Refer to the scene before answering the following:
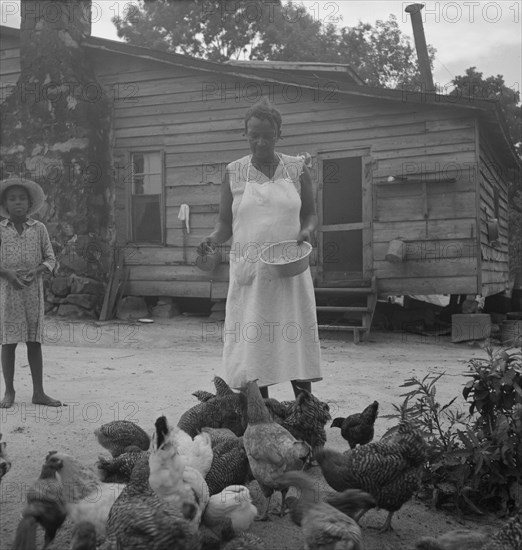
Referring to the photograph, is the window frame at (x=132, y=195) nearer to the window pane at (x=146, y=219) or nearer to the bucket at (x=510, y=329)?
the window pane at (x=146, y=219)

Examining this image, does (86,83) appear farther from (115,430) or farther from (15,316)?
(115,430)

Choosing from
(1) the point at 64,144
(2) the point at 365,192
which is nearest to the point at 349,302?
(2) the point at 365,192

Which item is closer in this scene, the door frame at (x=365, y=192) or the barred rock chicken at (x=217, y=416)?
the barred rock chicken at (x=217, y=416)

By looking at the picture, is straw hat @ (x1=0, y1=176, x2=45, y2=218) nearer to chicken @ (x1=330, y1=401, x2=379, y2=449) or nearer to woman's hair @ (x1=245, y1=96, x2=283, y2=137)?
woman's hair @ (x1=245, y1=96, x2=283, y2=137)

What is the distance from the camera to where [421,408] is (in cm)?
347

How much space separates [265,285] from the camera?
394 centimetres

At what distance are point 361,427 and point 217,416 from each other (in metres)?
1.01

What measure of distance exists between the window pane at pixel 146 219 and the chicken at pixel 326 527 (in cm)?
1016

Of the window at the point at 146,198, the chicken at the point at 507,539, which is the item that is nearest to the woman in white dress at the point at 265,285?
the chicken at the point at 507,539

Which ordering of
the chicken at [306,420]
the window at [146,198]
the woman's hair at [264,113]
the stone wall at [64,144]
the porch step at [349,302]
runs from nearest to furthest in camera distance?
1. the chicken at [306,420]
2. the woman's hair at [264,113]
3. the porch step at [349,302]
4. the stone wall at [64,144]
5. the window at [146,198]

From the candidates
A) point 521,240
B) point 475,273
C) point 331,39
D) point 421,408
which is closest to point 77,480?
point 421,408

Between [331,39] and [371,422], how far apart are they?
3067cm

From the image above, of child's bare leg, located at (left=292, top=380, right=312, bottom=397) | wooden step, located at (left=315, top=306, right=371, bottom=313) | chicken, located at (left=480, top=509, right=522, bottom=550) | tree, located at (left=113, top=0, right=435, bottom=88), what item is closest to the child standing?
child's bare leg, located at (left=292, top=380, right=312, bottom=397)

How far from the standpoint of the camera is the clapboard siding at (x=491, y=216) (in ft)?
36.1
